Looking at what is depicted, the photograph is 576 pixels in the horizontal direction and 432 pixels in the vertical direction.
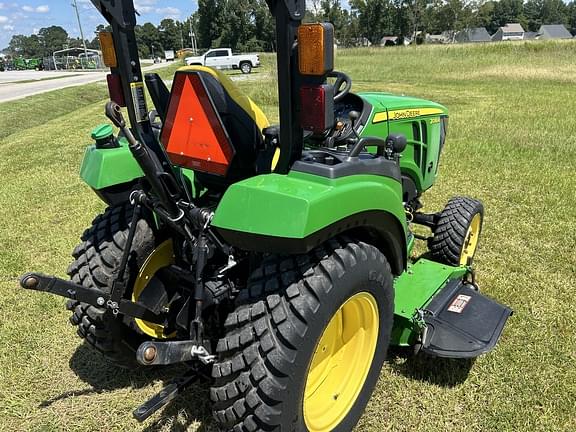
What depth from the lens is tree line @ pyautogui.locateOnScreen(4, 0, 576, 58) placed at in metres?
2.26

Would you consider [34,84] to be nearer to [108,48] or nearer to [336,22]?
[336,22]

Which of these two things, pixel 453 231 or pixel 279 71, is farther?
pixel 453 231

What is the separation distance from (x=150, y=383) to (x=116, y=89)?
1597 mm

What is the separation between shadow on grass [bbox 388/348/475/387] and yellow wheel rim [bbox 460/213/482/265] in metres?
1.02

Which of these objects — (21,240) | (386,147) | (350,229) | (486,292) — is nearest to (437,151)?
(486,292)

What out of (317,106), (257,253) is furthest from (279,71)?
(257,253)

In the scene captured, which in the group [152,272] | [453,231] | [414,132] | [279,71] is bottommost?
[453,231]

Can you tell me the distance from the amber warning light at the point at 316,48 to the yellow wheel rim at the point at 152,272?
4.27 feet

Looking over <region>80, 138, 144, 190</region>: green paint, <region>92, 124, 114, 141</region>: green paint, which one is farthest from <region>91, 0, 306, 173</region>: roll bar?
<region>92, 124, 114, 141</region>: green paint

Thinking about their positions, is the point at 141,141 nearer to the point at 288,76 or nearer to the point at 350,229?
the point at 288,76

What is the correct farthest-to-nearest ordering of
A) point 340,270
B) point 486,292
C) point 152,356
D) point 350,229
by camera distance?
point 486,292, point 350,229, point 340,270, point 152,356

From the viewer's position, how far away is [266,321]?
1682 millimetres

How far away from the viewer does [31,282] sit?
70.7 inches

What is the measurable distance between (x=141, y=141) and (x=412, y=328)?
5.37 ft
